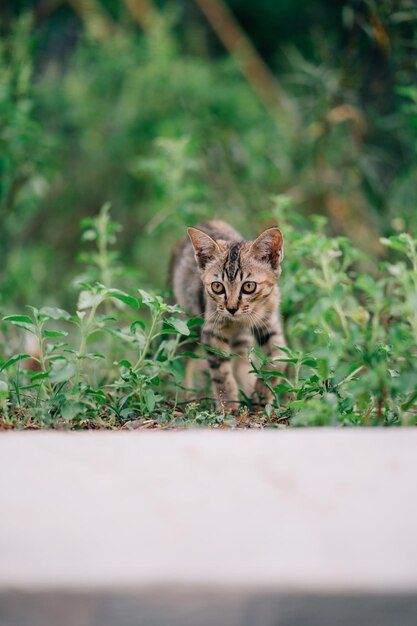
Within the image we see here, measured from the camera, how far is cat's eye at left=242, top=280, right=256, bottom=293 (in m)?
3.09

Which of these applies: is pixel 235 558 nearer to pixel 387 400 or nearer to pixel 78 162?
pixel 387 400

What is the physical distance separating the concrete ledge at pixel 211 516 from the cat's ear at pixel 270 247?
121 centimetres

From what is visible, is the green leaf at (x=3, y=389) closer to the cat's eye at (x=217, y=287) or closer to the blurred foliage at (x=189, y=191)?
the blurred foliage at (x=189, y=191)

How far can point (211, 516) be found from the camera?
1713mm

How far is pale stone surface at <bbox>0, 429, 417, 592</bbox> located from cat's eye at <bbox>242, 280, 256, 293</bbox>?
1.15 metres

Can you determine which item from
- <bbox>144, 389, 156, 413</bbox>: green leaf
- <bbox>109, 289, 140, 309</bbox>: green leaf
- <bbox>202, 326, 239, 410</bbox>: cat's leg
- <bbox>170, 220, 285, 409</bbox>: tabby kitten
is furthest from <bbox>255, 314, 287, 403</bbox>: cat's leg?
<bbox>109, 289, 140, 309</bbox>: green leaf

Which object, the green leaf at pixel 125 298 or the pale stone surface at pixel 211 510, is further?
the green leaf at pixel 125 298

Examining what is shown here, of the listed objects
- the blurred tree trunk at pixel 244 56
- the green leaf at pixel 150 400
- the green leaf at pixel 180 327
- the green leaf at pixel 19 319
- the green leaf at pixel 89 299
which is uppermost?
the blurred tree trunk at pixel 244 56

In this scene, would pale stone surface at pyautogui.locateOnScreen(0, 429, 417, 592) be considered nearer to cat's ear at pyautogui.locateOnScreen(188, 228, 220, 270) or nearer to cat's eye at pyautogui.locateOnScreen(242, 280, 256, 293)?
cat's eye at pyautogui.locateOnScreen(242, 280, 256, 293)

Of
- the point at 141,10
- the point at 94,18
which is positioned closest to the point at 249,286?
the point at 94,18

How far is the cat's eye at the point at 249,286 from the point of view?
309cm

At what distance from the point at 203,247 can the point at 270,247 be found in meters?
0.30

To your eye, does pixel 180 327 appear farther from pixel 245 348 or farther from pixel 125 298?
pixel 245 348

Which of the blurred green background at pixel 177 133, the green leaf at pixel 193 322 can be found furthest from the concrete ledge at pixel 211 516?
the blurred green background at pixel 177 133
